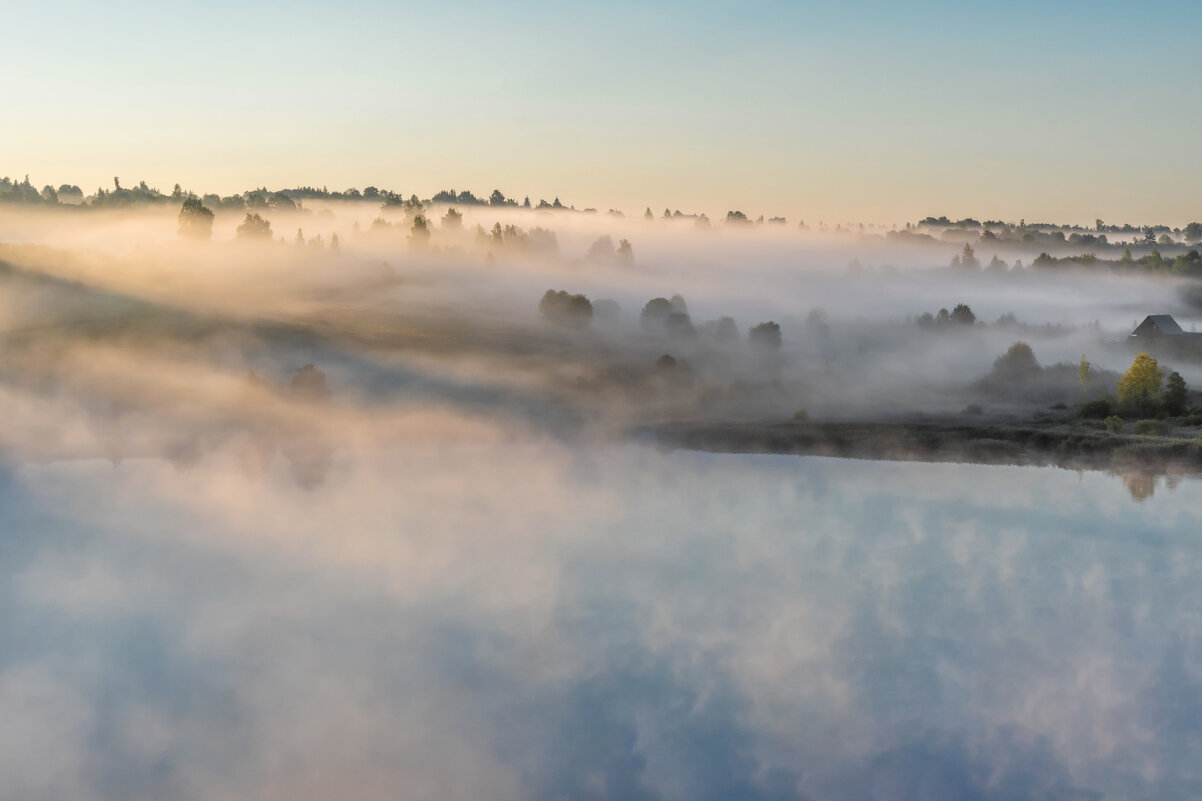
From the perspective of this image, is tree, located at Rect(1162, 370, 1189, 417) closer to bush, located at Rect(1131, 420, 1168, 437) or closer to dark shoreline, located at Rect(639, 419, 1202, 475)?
bush, located at Rect(1131, 420, 1168, 437)

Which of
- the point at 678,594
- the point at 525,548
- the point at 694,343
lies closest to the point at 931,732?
the point at 678,594

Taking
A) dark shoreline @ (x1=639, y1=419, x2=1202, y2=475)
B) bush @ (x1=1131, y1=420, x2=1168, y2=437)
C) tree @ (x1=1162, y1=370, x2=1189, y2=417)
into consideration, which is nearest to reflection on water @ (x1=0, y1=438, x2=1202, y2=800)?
dark shoreline @ (x1=639, y1=419, x2=1202, y2=475)

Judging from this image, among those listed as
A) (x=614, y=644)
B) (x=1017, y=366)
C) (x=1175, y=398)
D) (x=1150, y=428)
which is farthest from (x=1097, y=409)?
(x=614, y=644)

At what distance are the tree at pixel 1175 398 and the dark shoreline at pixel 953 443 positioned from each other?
14.7m

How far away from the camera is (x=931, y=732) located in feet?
151

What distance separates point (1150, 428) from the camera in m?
110

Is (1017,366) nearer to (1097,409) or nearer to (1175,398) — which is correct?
(1097,409)

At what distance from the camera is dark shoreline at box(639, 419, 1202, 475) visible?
9955 centimetres

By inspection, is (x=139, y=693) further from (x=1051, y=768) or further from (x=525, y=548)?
(x=1051, y=768)

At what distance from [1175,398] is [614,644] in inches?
3926

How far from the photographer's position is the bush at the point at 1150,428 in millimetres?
108250

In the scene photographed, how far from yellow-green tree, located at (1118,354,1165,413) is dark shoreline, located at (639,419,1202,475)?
41.9 ft

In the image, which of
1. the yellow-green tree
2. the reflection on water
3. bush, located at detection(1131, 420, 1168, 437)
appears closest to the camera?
the reflection on water

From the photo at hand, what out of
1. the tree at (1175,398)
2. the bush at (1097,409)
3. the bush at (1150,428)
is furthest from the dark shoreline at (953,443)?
the tree at (1175,398)
